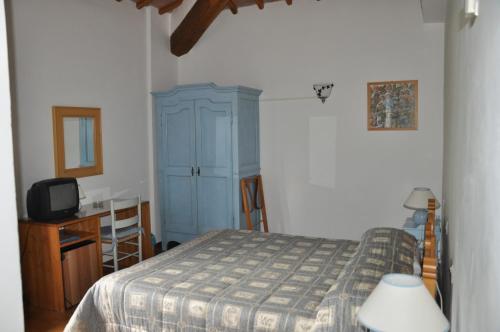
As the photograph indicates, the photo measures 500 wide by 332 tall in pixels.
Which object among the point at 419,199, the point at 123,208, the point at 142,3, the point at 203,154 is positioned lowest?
the point at 123,208

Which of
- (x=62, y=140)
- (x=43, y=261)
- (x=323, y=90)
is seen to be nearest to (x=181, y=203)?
(x=62, y=140)

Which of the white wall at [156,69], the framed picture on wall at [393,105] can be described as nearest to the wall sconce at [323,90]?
the framed picture on wall at [393,105]

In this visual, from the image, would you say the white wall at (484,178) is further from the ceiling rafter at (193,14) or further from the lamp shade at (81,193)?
the ceiling rafter at (193,14)

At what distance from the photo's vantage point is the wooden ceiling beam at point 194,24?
15.6 ft

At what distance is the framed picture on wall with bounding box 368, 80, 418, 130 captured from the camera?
174 inches

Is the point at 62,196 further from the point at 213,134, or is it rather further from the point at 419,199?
the point at 419,199

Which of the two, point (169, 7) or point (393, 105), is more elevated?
point (169, 7)

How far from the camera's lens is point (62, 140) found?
3.99 meters

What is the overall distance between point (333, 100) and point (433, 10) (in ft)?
4.52

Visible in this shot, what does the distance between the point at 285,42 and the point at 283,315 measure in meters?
3.47

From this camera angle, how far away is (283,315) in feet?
7.09

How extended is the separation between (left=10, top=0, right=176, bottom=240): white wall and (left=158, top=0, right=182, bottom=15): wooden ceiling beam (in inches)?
3.3

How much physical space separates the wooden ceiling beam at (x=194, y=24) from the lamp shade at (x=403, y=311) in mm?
4028

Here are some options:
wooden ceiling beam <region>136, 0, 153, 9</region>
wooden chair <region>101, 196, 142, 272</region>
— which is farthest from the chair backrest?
wooden ceiling beam <region>136, 0, 153, 9</region>
